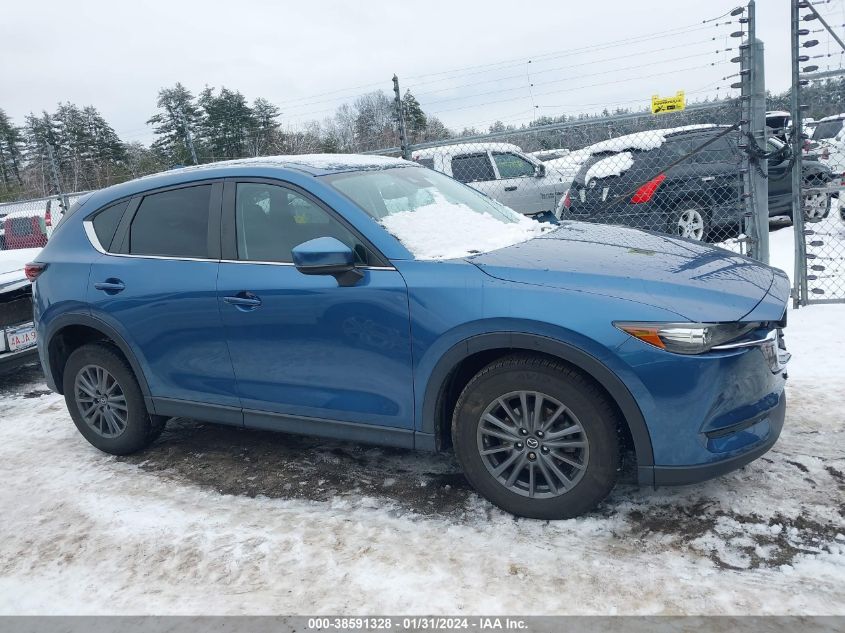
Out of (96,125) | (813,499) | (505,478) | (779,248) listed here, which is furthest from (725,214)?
(96,125)

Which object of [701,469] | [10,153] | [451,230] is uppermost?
[10,153]

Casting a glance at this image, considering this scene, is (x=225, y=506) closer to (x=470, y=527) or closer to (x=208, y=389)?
(x=208, y=389)

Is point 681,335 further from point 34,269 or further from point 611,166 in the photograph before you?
point 611,166

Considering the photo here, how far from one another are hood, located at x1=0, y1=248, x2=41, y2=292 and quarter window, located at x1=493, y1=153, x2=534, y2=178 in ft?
22.7

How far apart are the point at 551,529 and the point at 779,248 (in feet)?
23.9

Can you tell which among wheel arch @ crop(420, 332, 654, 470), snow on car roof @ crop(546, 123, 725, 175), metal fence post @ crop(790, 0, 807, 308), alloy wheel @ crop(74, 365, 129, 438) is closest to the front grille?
alloy wheel @ crop(74, 365, 129, 438)

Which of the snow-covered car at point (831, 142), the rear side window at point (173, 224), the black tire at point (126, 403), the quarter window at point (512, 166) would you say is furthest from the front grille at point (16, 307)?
the snow-covered car at point (831, 142)

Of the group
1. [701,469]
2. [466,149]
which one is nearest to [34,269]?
[701,469]

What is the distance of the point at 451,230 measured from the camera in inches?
140

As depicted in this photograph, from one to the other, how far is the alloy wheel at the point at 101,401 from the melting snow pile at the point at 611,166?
6515mm

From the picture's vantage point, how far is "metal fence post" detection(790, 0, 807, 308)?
18.2ft

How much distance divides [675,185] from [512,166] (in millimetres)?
3591

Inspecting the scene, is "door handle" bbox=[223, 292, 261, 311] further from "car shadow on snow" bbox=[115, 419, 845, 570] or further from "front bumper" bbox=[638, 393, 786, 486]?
"front bumper" bbox=[638, 393, 786, 486]

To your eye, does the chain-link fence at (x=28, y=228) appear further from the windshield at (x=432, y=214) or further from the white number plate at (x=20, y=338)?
the windshield at (x=432, y=214)
